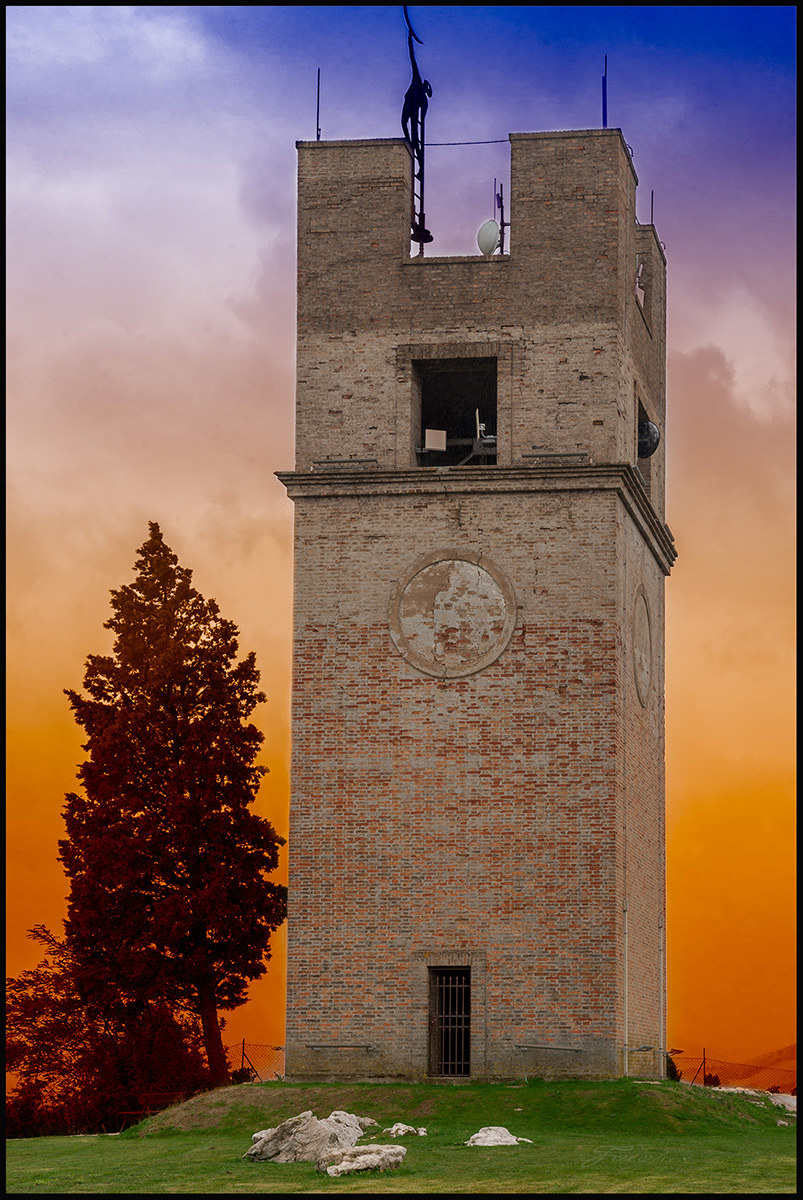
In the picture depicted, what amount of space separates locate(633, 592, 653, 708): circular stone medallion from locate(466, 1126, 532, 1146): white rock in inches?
387

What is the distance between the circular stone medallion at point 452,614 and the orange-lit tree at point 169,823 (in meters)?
6.23

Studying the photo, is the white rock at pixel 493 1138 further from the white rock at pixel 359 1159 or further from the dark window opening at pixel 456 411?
the dark window opening at pixel 456 411

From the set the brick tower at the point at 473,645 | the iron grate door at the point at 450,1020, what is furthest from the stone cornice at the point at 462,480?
the iron grate door at the point at 450,1020

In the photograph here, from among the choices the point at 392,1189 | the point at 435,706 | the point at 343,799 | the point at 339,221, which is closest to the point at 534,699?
the point at 435,706

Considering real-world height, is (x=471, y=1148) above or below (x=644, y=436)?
below

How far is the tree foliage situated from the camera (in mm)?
33125

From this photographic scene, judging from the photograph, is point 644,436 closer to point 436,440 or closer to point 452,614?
point 436,440

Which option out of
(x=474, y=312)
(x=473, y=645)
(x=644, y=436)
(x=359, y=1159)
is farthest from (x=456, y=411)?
(x=359, y=1159)

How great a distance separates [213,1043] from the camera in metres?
33.3

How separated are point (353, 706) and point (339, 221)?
846 cm

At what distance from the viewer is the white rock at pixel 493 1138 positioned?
23359 millimetres

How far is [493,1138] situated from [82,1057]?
1245 cm

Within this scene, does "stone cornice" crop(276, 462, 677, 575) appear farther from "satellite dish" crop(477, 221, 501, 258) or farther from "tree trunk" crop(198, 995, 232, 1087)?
"tree trunk" crop(198, 995, 232, 1087)

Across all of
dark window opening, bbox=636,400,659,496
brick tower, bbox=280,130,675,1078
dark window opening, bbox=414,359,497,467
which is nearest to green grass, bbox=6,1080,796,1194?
brick tower, bbox=280,130,675,1078
